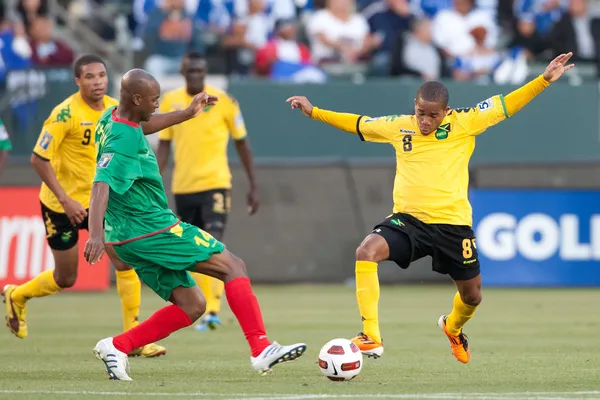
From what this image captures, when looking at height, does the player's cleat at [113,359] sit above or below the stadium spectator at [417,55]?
below

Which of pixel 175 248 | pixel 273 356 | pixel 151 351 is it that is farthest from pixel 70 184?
pixel 273 356

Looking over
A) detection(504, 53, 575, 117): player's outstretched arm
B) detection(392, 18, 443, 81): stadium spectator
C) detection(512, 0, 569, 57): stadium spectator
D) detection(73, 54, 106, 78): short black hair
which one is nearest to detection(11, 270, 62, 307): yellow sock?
detection(73, 54, 106, 78): short black hair

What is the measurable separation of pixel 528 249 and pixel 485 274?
0.71 m

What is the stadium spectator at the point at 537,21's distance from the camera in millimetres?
21516

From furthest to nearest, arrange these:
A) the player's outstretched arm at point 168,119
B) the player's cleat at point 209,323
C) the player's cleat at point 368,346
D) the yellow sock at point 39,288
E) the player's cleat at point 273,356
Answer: the player's cleat at point 209,323 < the yellow sock at point 39,288 < the player's cleat at point 368,346 < the player's outstretched arm at point 168,119 < the player's cleat at point 273,356

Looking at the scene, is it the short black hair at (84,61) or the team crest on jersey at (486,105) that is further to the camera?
the short black hair at (84,61)

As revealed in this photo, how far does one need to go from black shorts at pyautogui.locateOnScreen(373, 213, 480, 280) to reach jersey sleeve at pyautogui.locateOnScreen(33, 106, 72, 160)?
9.77 feet

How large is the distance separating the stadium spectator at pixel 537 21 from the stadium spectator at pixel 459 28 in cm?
59

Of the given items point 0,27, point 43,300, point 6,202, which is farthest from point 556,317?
point 0,27

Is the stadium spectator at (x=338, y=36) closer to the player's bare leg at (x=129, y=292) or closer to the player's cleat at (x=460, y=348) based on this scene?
the player's bare leg at (x=129, y=292)

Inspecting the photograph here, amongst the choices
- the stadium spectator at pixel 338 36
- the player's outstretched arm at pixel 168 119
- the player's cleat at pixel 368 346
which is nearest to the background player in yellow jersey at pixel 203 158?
the player's outstretched arm at pixel 168 119

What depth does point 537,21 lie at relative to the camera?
74.5 feet

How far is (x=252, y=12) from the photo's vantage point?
69.1 ft

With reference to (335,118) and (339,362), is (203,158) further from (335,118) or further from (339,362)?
(339,362)
